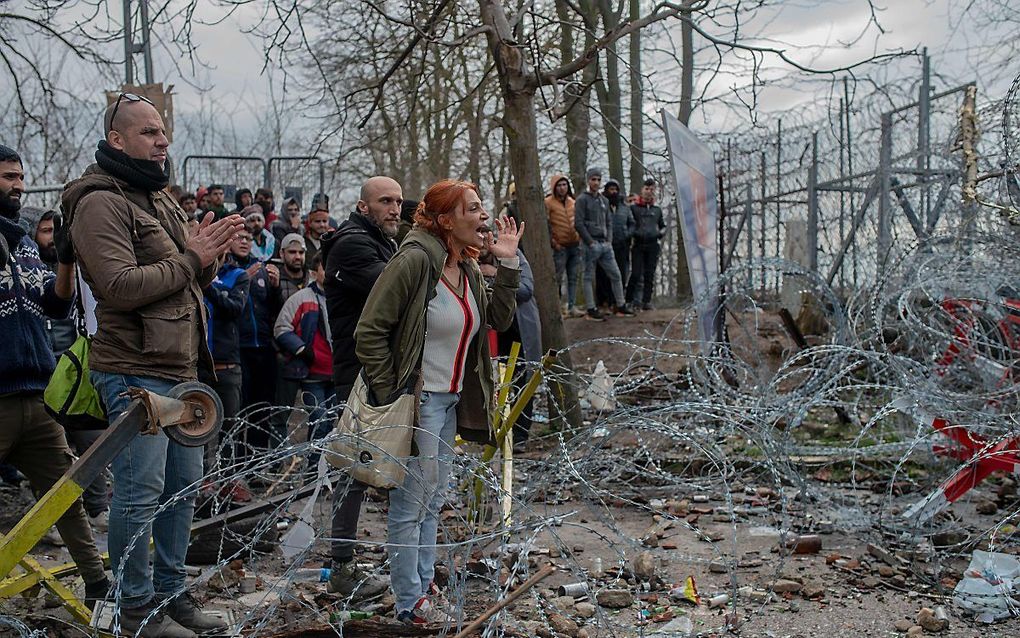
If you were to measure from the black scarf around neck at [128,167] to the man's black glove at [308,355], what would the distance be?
3.03m

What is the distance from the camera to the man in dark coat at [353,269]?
15.2 ft

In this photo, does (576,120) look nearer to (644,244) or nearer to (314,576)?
(644,244)

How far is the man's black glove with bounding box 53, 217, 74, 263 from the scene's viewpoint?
3.63m

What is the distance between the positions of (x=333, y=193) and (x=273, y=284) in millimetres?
15688

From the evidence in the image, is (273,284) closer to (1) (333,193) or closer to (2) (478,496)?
(2) (478,496)

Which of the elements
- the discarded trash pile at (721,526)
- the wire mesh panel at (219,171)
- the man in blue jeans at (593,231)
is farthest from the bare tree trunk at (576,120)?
the wire mesh panel at (219,171)

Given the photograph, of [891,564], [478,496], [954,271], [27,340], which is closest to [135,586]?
[27,340]

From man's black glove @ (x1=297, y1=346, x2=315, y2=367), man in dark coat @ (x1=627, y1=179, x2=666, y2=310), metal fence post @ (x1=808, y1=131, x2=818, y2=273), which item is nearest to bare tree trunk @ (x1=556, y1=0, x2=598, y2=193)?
man in dark coat @ (x1=627, y1=179, x2=666, y2=310)

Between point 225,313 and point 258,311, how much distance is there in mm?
692

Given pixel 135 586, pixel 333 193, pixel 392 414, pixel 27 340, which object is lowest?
pixel 135 586

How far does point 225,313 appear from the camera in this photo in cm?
610

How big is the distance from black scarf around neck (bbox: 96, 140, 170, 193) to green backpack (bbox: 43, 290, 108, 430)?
0.61 metres

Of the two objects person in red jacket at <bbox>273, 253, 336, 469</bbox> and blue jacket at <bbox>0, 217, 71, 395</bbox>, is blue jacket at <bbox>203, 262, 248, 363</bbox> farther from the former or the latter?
blue jacket at <bbox>0, 217, 71, 395</bbox>

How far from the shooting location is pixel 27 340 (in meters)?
3.84
